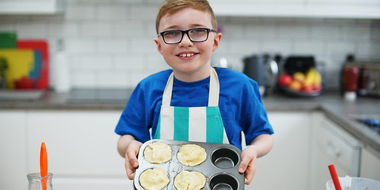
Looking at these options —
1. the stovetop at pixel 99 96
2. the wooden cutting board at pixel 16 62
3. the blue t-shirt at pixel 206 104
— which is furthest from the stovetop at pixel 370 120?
the wooden cutting board at pixel 16 62

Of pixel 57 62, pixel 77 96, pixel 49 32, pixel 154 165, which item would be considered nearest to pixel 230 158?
pixel 154 165

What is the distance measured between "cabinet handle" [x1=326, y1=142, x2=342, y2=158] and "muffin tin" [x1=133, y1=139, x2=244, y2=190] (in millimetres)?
966

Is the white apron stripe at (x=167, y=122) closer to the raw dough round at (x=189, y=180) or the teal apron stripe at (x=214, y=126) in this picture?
the teal apron stripe at (x=214, y=126)

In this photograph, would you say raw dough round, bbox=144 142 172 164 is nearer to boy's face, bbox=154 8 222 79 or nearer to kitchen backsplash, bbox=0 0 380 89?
boy's face, bbox=154 8 222 79

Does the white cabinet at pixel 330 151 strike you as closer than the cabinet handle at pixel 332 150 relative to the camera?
Yes

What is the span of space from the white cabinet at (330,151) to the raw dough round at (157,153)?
987mm

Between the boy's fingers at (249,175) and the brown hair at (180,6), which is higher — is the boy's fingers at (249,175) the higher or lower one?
the lower one

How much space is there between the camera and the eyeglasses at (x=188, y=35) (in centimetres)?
99

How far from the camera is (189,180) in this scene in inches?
34.8

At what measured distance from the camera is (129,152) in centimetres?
97

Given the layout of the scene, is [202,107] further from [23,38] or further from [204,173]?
[23,38]

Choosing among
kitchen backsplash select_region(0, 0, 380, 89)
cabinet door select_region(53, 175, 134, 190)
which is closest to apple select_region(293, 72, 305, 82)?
kitchen backsplash select_region(0, 0, 380, 89)

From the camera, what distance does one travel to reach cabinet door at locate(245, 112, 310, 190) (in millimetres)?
2100

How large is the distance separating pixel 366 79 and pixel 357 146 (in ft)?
2.79
